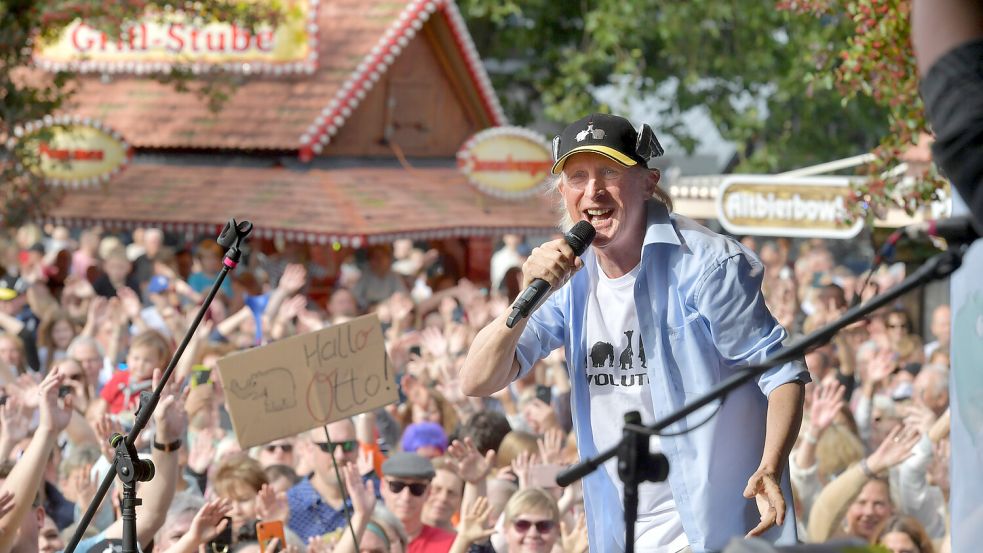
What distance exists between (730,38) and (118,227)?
1124cm

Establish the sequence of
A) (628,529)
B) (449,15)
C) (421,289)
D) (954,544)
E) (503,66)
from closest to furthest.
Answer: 1. (628,529)
2. (954,544)
3. (421,289)
4. (449,15)
5. (503,66)

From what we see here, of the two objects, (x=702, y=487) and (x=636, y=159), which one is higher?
(x=636, y=159)

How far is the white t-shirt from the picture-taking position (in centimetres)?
406

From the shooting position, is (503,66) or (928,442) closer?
(928,442)

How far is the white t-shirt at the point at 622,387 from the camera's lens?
4.06 m

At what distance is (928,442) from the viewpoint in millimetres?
7184

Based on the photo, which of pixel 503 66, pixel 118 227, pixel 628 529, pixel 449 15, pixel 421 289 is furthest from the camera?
pixel 503 66


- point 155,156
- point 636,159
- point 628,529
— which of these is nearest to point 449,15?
point 155,156

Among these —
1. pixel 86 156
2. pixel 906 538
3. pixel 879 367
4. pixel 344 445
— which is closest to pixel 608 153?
pixel 906 538

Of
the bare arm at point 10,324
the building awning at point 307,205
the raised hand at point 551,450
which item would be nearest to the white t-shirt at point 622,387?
the raised hand at point 551,450

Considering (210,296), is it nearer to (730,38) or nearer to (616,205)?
(616,205)

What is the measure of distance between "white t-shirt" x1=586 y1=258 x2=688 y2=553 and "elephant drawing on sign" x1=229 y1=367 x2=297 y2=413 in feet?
5.51

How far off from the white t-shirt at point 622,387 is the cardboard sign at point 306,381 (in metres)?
1.61

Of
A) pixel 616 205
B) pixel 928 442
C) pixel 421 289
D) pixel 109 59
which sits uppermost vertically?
pixel 109 59
